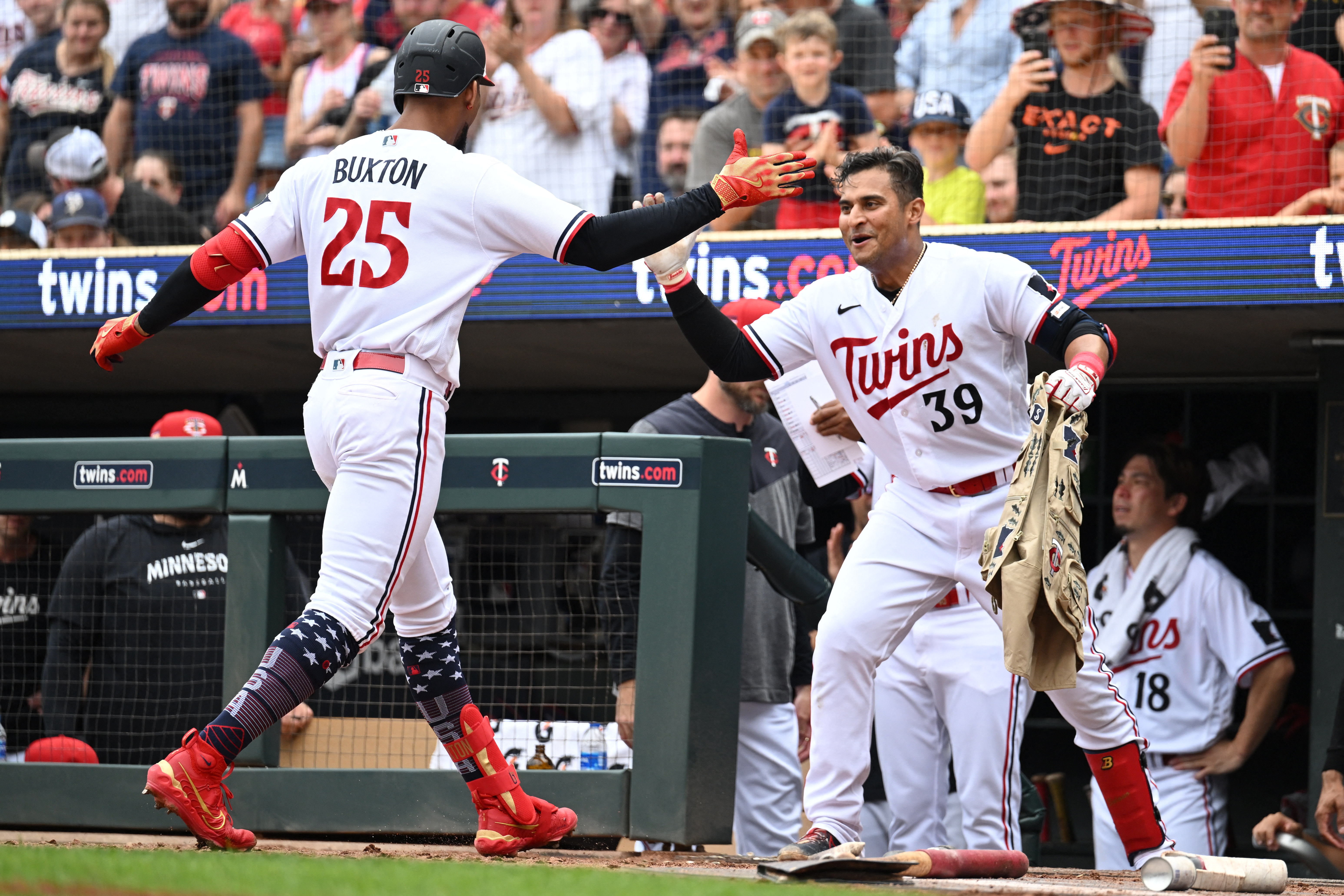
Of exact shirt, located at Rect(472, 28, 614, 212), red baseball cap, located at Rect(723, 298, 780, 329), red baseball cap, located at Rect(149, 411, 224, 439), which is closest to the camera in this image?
red baseball cap, located at Rect(723, 298, 780, 329)

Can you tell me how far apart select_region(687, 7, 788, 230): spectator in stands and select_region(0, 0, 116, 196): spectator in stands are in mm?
3217

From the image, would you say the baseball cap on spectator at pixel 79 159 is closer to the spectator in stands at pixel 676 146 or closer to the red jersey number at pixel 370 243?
the spectator in stands at pixel 676 146

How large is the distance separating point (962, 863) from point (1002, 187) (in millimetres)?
3591

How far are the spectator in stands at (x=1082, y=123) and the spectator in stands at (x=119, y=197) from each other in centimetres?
372

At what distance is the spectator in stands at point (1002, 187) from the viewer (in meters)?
6.02

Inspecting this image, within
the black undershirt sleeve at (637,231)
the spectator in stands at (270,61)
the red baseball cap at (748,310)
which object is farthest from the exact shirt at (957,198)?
the spectator in stands at (270,61)

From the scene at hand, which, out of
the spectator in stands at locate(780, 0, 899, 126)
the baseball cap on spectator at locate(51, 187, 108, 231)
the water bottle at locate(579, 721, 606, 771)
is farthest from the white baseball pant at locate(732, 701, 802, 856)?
the baseball cap on spectator at locate(51, 187, 108, 231)

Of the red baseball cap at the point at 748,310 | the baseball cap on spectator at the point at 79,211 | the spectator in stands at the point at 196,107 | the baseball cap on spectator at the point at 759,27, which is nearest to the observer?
the red baseball cap at the point at 748,310

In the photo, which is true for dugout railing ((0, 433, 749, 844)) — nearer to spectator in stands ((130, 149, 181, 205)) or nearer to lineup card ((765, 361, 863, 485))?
lineup card ((765, 361, 863, 485))

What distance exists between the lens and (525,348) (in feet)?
21.9

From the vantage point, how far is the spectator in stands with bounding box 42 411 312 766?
4539 mm

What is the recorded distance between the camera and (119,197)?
7078 millimetres

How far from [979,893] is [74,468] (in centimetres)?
288

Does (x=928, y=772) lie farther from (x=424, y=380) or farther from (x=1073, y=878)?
(x=424, y=380)
